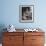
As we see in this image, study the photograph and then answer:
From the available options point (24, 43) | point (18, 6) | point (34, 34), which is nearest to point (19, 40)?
point (24, 43)

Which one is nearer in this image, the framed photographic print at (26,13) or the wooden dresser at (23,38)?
the wooden dresser at (23,38)

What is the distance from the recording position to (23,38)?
366cm

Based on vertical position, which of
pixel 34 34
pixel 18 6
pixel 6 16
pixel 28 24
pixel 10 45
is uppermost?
pixel 18 6

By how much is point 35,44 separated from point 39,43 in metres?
0.12

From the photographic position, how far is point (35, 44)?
144 inches

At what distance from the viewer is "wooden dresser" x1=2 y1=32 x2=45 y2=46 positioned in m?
3.65

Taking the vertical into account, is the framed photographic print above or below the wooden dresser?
above

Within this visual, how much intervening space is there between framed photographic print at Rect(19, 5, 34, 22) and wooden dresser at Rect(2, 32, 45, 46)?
25.3 inches

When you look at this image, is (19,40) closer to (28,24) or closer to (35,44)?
(35,44)

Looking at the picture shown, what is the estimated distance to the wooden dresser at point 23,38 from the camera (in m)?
3.65

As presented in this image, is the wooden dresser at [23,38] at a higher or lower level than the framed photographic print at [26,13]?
lower

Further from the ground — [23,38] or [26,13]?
[26,13]

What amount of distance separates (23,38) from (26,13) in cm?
89

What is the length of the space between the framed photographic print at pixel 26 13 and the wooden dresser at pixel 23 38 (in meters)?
0.64
